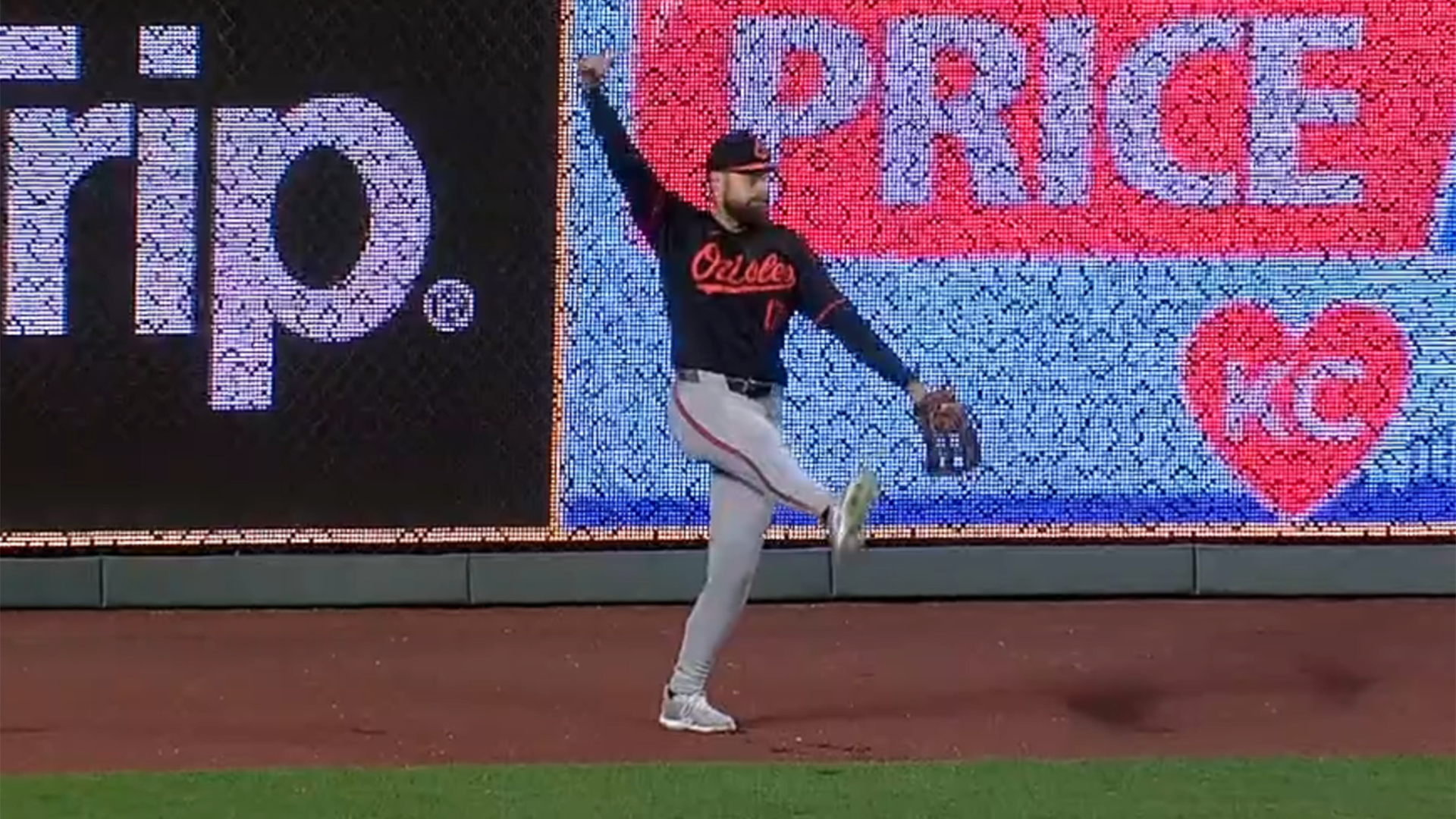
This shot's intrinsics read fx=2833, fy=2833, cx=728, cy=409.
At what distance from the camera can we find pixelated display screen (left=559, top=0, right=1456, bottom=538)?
10.1 metres

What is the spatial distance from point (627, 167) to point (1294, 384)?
138 inches

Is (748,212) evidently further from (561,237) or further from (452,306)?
(452,306)

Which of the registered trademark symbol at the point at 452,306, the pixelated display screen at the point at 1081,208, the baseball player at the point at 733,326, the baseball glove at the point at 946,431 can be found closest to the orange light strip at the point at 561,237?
the pixelated display screen at the point at 1081,208

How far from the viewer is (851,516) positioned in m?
7.27

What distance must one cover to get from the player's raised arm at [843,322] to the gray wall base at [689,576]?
112 inches

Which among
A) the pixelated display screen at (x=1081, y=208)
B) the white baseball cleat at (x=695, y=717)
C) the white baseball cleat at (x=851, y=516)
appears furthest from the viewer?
the pixelated display screen at (x=1081, y=208)

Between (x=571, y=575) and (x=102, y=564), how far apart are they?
1688 mm

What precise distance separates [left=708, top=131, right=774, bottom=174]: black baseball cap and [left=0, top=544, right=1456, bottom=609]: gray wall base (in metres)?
3.01

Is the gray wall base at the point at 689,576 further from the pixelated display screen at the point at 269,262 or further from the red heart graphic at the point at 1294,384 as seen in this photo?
the red heart graphic at the point at 1294,384

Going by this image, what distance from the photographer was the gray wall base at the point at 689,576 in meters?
10.2

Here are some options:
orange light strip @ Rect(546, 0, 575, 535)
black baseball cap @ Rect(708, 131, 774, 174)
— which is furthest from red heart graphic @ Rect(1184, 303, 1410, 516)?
black baseball cap @ Rect(708, 131, 774, 174)

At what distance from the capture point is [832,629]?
9.93 m

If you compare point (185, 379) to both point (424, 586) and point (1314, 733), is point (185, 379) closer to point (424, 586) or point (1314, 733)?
point (424, 586)

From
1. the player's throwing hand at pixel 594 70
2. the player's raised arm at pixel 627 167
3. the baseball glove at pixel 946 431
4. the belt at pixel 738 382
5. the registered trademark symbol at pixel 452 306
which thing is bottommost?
the baseball glove at pixel 946 431
